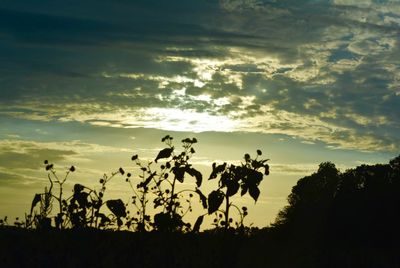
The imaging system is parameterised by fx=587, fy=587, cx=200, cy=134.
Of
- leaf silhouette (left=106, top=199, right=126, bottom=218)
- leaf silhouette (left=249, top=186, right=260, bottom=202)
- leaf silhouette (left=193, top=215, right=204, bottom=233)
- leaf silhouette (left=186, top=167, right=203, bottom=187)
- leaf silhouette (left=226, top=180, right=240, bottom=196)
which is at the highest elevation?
leaf silhouette (left=186, top=167, right=203, bottom=187)

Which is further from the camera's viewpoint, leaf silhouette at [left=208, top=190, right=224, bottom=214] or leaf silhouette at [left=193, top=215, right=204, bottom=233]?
leaf silhouette at [left=193, top=215, right=204, bottom=233]

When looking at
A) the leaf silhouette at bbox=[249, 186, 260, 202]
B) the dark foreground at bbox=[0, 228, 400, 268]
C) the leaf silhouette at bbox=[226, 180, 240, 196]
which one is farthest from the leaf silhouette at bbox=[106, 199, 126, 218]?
the leaf silhouette at bbox=[249, 186, 260, 202]

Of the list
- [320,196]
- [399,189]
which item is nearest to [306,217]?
[320,196]

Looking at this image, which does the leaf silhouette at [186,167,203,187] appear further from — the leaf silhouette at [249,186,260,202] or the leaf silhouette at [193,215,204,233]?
the leaf silhouette at [249,186,260,202]

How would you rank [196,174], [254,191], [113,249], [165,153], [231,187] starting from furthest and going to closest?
[113,249]
[165,153]
[196,174]
[231,187]
[254,191]

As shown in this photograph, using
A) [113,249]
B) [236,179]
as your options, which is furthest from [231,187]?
[113,249]

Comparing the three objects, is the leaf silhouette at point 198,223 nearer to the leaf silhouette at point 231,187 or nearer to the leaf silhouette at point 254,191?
the leaf silhouette at point 231,187

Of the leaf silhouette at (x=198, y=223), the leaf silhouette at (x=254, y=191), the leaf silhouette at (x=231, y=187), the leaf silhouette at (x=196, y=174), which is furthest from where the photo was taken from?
the leaf silhouette at (x=198, y=223)

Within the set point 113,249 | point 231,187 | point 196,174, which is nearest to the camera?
point 231,187

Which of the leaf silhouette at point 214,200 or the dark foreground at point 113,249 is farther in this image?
the dark foreground at point 113,249

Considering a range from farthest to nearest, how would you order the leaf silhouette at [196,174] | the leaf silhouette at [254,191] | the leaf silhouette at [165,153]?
the leaf silhouette at [165,153] < the leaf silhouette at [196,174] < the leaf silhouette at [254,191]

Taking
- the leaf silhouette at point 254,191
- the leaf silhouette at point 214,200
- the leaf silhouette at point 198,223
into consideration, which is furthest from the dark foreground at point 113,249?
the leaf silhouette at point 254,191

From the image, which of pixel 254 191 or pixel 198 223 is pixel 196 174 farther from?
pixel 254 191

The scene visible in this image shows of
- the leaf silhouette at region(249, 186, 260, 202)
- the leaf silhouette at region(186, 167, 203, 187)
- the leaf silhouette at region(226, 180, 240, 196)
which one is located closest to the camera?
the leaf silhouette at region(249, 186, 260, 202)
